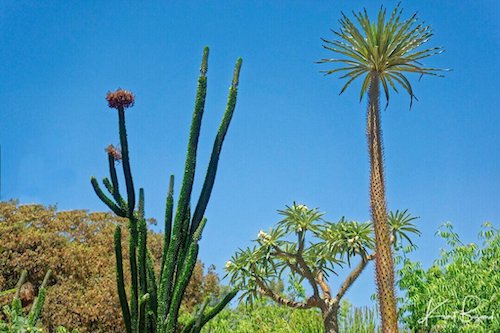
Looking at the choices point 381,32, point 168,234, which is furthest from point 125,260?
point 168,234

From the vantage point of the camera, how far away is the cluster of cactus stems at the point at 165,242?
6430 millimetres

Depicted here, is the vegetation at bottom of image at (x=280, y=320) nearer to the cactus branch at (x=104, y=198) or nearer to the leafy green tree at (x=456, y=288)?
the leafy green tree at (x=456, y=288)

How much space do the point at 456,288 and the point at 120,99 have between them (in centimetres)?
675

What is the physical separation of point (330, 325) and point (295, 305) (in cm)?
81

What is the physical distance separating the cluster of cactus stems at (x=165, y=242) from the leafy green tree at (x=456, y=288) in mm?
4212

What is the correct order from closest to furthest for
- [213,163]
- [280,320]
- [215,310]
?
[215,310]
[213,163]
[280,320]

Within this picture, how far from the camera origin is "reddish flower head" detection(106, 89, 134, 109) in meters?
6.67

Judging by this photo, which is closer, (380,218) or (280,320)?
(380,218)

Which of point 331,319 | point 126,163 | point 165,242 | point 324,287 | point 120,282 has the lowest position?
point 120,282

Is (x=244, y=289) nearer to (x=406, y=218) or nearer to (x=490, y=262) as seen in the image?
(x=406, y=218)

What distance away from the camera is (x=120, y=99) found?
6680 millimetres

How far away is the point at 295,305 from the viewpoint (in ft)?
46.0

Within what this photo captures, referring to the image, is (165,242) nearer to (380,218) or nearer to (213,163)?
(213,163)

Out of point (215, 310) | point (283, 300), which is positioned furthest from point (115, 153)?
point (283, 300)
